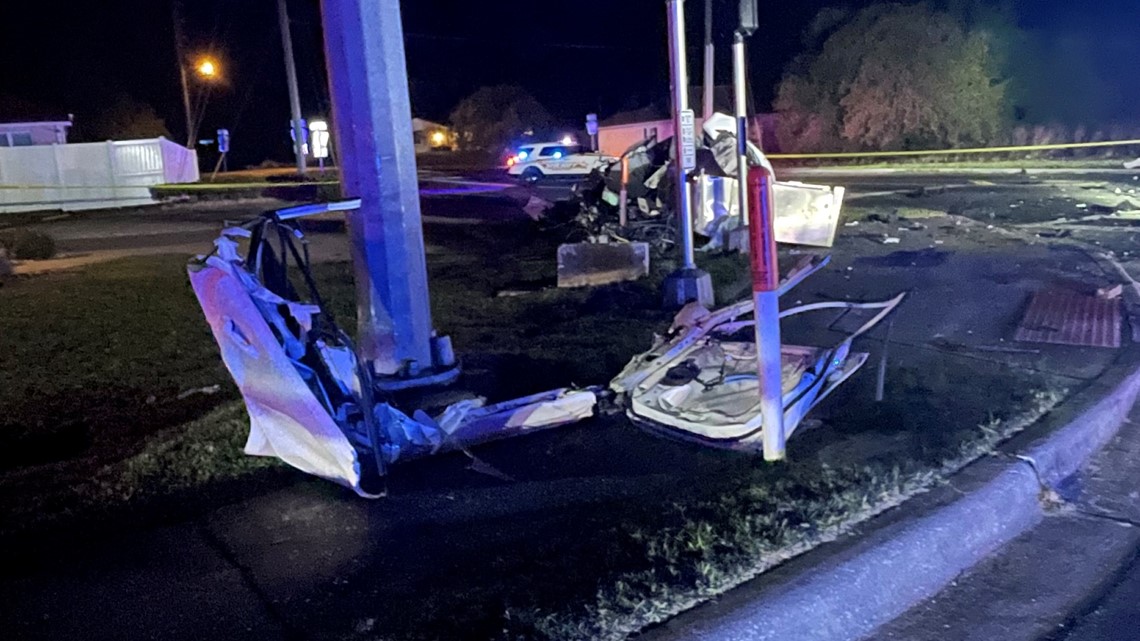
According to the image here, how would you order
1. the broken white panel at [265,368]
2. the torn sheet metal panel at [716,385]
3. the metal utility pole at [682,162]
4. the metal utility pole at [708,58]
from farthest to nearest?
1. the metal utility pole at [708,58]
2. the metal utility pole at [682,162]
3. the torn sheet metal panel at [716,385]
4. the broken white panel at [265,368]

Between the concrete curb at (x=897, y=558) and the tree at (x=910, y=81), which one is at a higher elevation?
the tree at (x=910, y=81)

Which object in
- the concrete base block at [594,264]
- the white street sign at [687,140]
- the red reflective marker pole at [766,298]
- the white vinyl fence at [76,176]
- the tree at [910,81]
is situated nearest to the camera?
the red reflective marker pole at [766,298]

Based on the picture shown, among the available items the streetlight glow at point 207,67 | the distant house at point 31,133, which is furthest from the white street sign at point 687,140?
the streetlight glow at point 207,67

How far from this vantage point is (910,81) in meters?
41.0

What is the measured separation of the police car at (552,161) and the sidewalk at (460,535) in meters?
29.7

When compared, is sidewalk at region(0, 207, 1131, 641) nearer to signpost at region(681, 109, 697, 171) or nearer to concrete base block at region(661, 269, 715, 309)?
concrete base block at region(661, 269, 715, 309)

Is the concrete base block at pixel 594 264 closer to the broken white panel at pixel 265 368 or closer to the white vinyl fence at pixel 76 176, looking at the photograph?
the broken white panel at pixel 265 368

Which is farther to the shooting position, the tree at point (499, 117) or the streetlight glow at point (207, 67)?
the tree at point (499, 117)

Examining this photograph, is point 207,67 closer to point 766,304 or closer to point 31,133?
point 31,133

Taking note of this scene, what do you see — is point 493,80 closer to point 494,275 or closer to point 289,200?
point 289,200

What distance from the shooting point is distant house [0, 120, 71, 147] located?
35312 mm

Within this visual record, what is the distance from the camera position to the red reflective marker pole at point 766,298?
13.8 feet

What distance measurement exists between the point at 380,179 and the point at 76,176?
26494 mm

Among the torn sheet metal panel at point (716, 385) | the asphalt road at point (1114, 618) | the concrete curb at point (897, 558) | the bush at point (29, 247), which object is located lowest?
the asphalt road at point (1114, 618)
